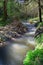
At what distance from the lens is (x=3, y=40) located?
18.3 meters

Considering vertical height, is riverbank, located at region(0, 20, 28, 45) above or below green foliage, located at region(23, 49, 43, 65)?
below

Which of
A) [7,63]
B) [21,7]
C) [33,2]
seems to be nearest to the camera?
[7,63]

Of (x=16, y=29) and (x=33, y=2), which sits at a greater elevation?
(x=33, y=2)

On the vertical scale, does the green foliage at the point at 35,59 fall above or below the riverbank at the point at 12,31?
above

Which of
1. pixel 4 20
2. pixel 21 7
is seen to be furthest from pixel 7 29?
pixel 21 7

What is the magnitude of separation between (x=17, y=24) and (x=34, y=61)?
15.4 meters

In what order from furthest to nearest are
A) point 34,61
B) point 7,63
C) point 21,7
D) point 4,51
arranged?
1. point 21,7
2. point 4,51
3. point 7,63
4. point 34,61

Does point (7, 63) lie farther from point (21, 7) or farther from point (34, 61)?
point (21, 7)

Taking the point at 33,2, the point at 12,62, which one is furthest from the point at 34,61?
the point at 33,2

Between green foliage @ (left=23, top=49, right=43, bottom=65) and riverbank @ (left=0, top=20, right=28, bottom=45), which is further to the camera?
riverbank @ (left=0, top=20, right=28, bottom=45)

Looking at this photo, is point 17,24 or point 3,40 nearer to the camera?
point 3,40

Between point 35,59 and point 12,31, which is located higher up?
point 35,59

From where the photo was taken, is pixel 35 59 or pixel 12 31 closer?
pixel 35 59

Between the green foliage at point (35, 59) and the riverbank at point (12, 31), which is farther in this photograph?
the riverbank at point (12, 31)
